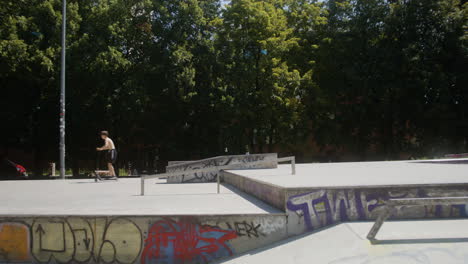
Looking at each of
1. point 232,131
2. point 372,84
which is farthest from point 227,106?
point 372,84

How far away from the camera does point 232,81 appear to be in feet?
82.1

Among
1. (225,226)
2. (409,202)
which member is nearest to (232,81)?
(225,226)

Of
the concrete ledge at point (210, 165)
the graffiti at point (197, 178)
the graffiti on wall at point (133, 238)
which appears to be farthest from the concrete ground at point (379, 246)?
the graffiti at point (197, 178)

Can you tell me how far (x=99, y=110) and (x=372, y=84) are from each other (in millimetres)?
18832

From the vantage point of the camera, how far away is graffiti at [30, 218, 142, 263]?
5.05 metres

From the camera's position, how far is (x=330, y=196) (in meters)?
4.98

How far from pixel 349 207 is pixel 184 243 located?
239cm

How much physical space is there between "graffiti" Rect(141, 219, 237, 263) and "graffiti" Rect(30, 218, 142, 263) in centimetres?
22

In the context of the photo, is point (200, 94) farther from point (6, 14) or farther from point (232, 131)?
point (6, 14)

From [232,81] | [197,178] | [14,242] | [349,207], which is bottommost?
[14,242]

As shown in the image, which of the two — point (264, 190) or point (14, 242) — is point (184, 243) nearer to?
point (264, 190)

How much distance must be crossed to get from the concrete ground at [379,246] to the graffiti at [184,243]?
0.33 m

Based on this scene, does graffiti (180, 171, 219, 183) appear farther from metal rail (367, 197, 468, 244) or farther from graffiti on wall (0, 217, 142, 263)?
metal rail (367, 197, 468, 244)

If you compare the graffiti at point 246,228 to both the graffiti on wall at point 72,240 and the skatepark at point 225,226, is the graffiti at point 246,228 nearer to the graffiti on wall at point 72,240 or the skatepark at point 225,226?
the skatepark at point 225,226
